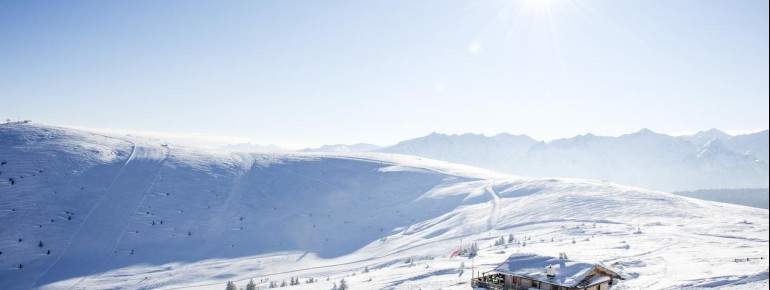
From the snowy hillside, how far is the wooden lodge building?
2.16m

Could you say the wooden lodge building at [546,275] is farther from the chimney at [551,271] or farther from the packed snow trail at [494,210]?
the packed snow trail at [494,210]

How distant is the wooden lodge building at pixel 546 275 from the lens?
23.3 metres

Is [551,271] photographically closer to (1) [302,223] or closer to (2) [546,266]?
(2) [546,266]

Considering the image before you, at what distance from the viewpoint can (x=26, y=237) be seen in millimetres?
50875

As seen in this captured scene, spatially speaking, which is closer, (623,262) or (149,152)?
(623,262)

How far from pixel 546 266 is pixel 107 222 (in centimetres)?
5766

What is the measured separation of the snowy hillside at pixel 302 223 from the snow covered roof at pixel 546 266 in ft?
11.6

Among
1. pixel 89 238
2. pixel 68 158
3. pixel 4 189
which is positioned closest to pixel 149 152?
pixel 68 158

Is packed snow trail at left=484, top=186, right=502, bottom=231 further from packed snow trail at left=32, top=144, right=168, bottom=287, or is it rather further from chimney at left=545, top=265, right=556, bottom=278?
packed snow trail at left=32, top=144, right=168, bottom=287

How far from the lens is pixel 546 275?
24.1m

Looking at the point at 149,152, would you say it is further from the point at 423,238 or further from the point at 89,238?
the point at 423,238

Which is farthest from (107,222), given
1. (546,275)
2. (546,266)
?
(546,275)

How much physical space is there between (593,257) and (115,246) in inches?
2133

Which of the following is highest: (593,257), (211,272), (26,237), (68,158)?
(68,158)
